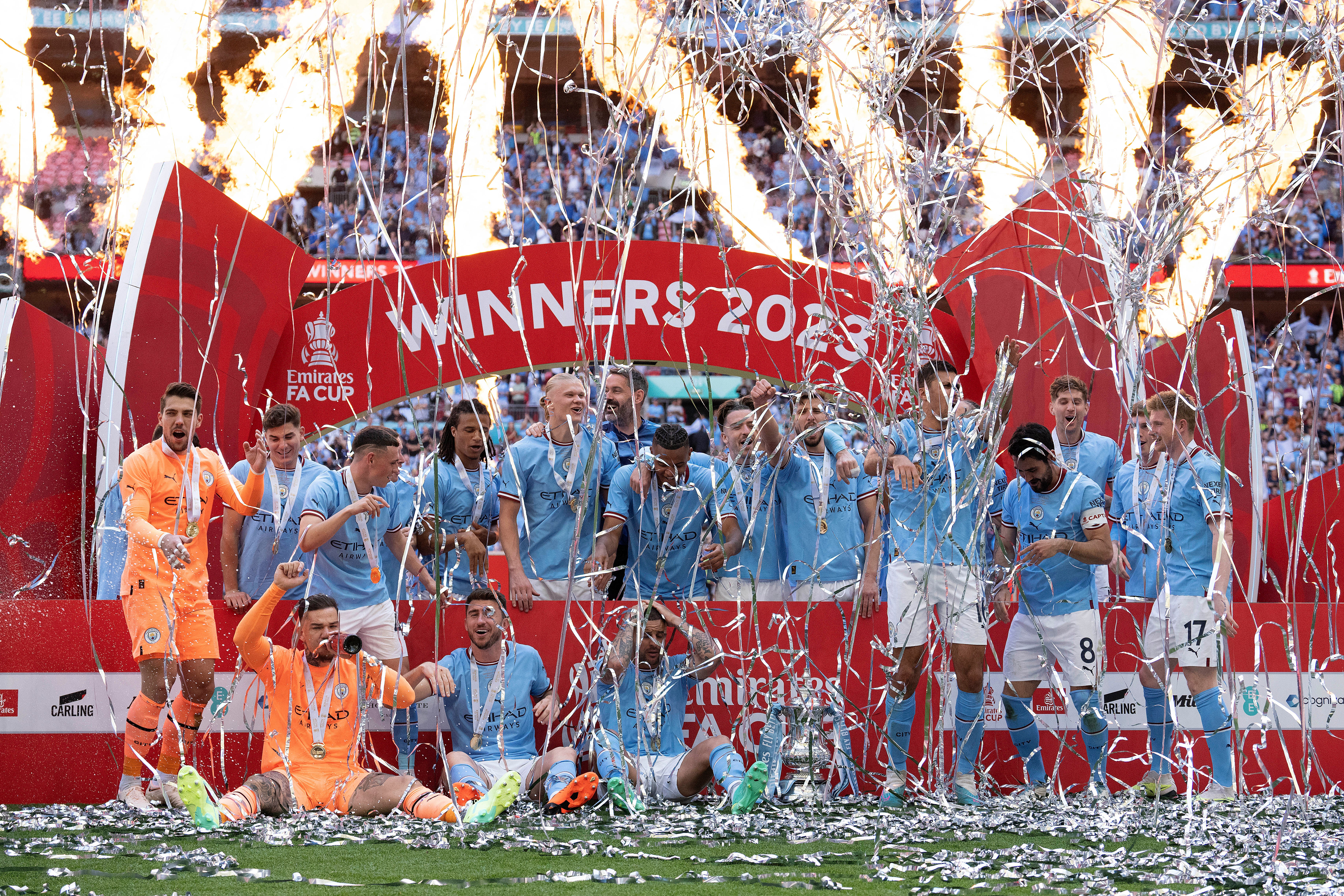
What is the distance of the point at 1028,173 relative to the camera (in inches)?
160

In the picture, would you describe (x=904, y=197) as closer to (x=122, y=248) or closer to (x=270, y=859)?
(x=270, y=859)

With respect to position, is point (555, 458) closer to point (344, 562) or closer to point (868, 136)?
point (344, 562)

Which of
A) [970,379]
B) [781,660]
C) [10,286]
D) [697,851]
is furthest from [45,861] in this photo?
[970,379]

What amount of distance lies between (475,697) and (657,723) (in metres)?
0.79

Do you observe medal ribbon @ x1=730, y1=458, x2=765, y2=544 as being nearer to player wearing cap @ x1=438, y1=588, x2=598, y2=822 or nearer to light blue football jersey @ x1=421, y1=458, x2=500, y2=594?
player wearing cap @ x1=438, y1=588, x2=598, y2=822

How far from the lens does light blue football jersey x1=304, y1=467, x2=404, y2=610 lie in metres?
5.49

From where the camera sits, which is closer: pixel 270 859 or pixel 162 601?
pixel 270 859

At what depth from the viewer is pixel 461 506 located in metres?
6.14

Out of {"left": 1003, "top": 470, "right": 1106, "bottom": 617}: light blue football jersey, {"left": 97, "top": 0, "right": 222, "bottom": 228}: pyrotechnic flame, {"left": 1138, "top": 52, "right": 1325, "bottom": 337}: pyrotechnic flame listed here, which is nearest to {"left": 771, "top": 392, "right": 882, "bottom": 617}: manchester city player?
{"left": 1003, "top": 470, "right": 1106, "bottom": 617}: light blue football jersey

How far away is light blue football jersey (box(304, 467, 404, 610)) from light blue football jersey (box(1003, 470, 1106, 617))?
9.41ft

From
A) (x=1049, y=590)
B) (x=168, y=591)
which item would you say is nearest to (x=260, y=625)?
(x=168, y=591)

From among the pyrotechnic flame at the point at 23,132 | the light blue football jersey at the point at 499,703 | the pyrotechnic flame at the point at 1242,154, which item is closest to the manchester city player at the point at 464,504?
the light blue football jersey at the point at 499,703

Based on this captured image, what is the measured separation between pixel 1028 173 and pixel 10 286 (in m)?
5.86

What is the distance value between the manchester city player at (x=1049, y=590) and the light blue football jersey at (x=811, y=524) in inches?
29.0
